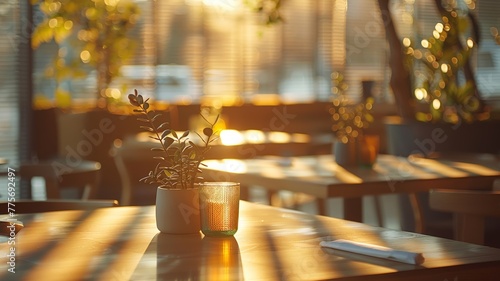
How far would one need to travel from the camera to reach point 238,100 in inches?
392

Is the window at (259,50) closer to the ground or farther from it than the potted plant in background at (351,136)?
farther from it

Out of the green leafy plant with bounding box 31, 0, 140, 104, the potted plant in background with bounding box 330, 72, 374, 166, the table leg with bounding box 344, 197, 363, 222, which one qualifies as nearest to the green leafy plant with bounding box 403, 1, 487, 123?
the potted plant in background with bounding box 330, 72, 374, 166

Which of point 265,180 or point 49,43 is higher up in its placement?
point 49,43

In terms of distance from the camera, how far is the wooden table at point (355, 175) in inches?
140

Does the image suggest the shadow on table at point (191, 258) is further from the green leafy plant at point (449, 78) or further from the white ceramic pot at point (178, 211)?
the green leafy plant at point (449, 78)

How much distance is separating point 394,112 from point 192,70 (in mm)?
2557

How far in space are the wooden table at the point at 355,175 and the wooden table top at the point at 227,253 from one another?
1132mm

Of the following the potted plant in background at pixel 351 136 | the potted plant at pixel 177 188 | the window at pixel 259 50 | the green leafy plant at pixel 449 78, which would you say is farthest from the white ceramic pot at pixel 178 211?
the window at pixel 259 50

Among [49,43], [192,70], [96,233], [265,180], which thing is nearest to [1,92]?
[49,43]

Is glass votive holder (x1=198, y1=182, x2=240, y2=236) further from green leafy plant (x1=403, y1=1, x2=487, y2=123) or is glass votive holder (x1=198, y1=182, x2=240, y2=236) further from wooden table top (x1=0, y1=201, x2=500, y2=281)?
green leafy plant (x1=403, y1=1, x2=487, y2=123)

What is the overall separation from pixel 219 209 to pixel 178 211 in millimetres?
93

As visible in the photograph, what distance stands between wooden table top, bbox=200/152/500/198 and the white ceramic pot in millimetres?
1315

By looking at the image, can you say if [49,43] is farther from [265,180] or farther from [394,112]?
[265,180]

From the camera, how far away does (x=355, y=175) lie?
3.80 m
